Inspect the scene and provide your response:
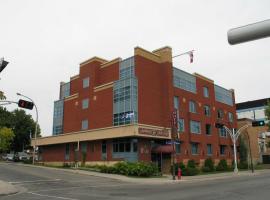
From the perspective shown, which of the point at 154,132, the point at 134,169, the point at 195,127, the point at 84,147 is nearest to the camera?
the point at 134,169

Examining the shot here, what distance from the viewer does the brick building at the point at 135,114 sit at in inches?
1668

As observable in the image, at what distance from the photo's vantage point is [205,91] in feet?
192

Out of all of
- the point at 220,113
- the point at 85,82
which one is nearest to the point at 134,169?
the point at 85,82

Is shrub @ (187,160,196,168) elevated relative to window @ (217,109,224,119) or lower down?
lower down

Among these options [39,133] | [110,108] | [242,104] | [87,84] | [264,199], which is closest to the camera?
[264,199]

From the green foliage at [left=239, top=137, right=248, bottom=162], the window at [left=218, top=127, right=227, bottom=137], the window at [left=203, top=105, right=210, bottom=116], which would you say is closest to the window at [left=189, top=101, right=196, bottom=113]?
the window at [left=203, top=105, right=210, bottom=116]

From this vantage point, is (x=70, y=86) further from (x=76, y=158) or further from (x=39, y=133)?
(x=39, y=133)

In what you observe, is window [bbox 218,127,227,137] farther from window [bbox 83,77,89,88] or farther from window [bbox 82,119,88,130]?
window [bbox 83,77,89,88]

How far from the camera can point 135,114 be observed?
44.0m

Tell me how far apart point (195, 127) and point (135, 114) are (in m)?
13.4

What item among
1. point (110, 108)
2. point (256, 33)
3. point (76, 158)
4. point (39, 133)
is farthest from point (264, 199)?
point (39, 133)

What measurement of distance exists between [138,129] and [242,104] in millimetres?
78780

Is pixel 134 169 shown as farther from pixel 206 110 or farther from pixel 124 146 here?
pixel 206 110

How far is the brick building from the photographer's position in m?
42.4
